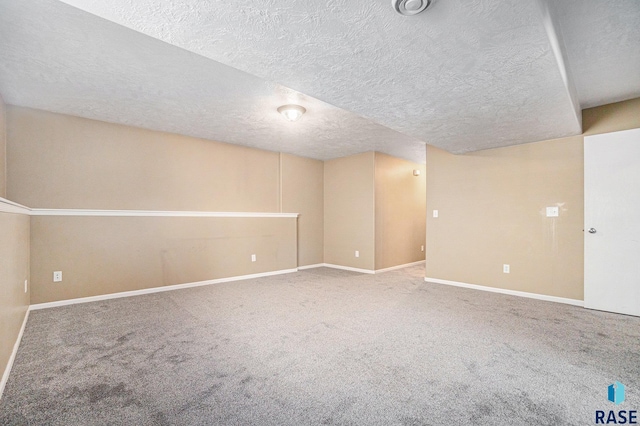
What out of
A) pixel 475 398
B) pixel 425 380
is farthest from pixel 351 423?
pixel 475 398

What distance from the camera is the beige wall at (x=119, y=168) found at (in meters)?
3.40

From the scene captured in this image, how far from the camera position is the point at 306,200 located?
20.4 ft

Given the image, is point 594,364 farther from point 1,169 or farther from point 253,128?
point 1,169

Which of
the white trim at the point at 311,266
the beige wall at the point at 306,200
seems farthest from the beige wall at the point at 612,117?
the white trim at the point at 311,266

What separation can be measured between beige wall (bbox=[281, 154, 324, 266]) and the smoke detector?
4527mm

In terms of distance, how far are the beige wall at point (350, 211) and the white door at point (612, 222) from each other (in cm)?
308

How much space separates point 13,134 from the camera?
3307 millimetres

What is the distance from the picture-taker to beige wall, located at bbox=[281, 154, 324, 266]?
5875 mm

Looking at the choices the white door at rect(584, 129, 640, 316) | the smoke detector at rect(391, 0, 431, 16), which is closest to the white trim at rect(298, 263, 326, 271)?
the white door at rect(584, 129, 640, 316)

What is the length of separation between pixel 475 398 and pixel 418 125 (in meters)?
2.53

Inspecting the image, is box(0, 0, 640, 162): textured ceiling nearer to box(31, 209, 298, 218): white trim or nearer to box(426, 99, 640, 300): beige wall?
box(426, 99, 640, 300): beige wall

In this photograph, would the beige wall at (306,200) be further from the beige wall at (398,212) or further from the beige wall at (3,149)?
the beige wall at (3,149)

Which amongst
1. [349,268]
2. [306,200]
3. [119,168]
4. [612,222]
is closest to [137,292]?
[119,168]

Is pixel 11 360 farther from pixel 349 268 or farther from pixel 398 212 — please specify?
pixel 398 212
